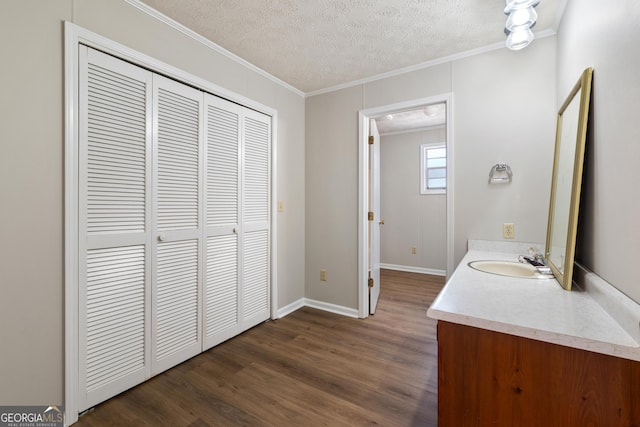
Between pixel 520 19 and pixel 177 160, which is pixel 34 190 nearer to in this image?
pixel 177 160

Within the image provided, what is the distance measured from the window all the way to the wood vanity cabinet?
13.7ft

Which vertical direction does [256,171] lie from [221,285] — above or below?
above

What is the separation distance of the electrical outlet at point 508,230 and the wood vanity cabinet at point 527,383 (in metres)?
1.56

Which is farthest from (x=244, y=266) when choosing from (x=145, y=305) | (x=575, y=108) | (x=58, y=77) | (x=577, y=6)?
(x=577, y=6)

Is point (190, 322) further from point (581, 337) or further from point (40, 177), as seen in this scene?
point (581, 337)

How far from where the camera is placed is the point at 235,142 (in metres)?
2.49

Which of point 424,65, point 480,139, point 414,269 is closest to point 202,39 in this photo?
point 424,65

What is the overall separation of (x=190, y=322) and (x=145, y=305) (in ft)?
1.34

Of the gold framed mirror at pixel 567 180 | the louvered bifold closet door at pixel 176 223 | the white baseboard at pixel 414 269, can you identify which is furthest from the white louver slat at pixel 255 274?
the white baseboard at pixel 414 269

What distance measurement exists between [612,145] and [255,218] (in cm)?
244

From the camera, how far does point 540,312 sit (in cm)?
100

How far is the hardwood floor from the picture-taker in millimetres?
1582

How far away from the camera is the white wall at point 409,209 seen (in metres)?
4.79

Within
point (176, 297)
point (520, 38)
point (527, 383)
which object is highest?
point (520, 38)
